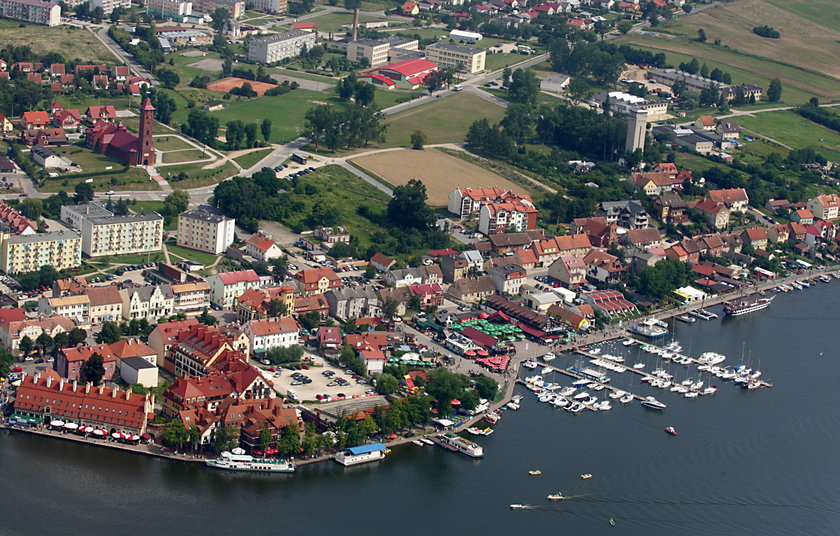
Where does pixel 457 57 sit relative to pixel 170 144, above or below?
above

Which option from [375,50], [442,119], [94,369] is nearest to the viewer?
[94,369]

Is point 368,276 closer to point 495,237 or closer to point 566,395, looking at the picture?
point 495,237

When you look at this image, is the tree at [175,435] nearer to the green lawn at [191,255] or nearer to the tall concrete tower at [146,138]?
the green lawn at [191,255]

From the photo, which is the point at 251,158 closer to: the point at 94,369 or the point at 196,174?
the point at 196,174

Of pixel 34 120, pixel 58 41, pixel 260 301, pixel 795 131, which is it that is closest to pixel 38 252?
pixel 260 301

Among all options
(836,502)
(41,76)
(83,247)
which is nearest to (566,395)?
(836,502)

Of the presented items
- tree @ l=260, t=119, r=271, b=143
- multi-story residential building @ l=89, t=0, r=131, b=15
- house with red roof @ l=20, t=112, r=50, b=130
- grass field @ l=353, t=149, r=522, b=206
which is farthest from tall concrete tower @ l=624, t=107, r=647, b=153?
multi-story residential building @ l=89, t=0, r=131, b=15

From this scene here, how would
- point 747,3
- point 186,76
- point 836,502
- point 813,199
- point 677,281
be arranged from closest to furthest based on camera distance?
point 836,502 < point 677,281 < point 813,199 < point 186,76 < point 747,3

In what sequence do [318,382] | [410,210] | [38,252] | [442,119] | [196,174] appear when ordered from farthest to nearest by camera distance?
[442,119], [196,174], [410,210], [38,252], [318,382]
